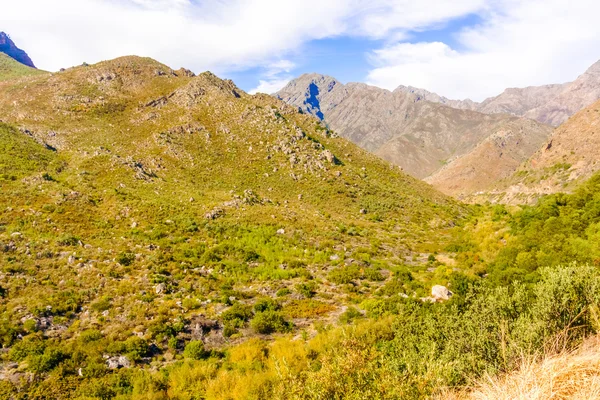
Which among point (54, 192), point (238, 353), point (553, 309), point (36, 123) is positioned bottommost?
point (238, 353)

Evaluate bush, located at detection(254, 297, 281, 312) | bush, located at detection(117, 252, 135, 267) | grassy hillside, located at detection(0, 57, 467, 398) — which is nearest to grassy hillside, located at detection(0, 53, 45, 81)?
grassy hillside, located at detection(0, 57, 467, 398)

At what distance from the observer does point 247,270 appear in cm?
2370

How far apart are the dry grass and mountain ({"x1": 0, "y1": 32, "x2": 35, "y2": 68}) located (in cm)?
25315

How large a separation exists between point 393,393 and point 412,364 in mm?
2782

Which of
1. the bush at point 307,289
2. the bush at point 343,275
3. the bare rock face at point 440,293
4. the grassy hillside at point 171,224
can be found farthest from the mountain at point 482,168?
the bush at point 307,289

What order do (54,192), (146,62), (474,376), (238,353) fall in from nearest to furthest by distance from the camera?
(474,376)
(238,353)
(54,192)
(146,62)

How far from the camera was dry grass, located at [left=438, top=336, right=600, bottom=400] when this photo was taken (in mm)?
5609

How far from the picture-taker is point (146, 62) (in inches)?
3056

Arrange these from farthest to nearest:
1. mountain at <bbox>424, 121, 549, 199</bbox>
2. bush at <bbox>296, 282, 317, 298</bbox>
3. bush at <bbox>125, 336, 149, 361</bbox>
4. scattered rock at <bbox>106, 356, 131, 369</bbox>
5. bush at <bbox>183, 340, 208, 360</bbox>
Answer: mountain at <bbox>424, 121, 549, 199</bbox> < bush at <bbox>296, 282, 317, 298</bbox> < bush at <bbox>183, 340, 208, 360</bbox> < bush at <bbox>125, 336, 149, 361</bbox> < scattered rock at <bbox>106, 356, 131, 369</bbox>

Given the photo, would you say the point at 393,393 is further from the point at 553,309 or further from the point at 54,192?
the point at 54,192

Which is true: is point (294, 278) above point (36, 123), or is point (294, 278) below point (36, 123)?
below

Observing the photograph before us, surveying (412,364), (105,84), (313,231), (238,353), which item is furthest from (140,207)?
(105,84)

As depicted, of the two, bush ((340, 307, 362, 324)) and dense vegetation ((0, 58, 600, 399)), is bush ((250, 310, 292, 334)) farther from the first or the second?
bush ((340, 307, 362, 324))

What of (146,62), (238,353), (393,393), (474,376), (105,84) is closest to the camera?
(393,393)
